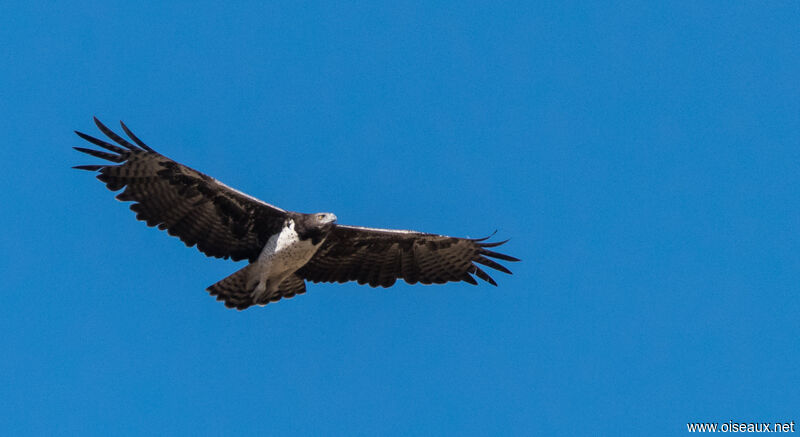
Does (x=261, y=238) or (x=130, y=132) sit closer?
(x=130, y=132)

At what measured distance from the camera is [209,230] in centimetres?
1501

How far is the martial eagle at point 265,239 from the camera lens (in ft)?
47.5

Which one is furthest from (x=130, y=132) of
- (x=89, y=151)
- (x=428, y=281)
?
(x=428, y=281)

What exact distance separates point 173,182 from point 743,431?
7975mm

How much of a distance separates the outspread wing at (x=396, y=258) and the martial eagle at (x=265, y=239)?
0.01 meters

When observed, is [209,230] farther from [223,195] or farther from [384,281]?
[384,281]

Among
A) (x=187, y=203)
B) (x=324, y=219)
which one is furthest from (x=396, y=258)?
(x=187, y=203)

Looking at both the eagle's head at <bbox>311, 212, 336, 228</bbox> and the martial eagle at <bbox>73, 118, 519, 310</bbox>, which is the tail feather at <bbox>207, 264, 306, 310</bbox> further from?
the eagle's head at <bbox>311, 212, 336, 228</bbox>

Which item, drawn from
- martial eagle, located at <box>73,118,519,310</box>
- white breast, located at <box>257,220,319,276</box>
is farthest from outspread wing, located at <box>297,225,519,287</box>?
white breast, located at <box>257,220,319,276</box>

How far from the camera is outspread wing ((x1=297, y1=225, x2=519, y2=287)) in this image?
607 inches

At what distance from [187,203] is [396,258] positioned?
2.97 m

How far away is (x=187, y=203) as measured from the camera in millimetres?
14844

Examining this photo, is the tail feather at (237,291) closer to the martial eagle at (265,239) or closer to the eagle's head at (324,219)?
the martial eagle at (265,239)

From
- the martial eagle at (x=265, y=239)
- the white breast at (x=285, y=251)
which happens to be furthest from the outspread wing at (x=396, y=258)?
the white breast at (x=285, y=251)
